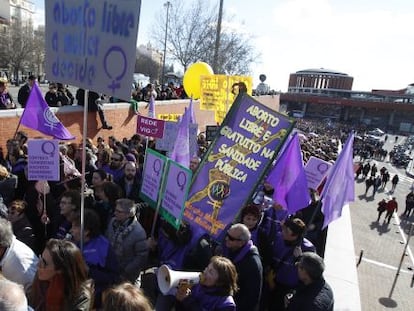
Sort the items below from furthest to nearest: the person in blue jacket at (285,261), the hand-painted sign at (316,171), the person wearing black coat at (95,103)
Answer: the person wearing black coat at (95,103), the hand-painted sign at (316,171), the person in blue jacket at (285,261)

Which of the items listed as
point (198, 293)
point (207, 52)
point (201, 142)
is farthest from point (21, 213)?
point (207, 52)

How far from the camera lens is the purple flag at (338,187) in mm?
4348

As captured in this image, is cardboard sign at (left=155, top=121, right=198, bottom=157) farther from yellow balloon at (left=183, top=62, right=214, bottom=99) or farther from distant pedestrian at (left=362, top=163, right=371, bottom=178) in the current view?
distant pedestrian at (left=362, top=163, right=371, bottom=178)

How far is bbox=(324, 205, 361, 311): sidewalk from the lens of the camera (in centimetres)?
391

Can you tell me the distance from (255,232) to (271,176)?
0.90 meters

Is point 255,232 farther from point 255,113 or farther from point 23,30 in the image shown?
point 23,30

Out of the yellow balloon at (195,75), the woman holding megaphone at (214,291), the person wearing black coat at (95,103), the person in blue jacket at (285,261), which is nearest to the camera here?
the woman holding megaphone at (214,291)

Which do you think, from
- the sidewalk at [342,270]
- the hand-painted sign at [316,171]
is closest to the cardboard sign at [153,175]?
the sidewalk at [342,270]

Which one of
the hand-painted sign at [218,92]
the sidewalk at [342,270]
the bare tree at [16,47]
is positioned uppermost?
the bare tree at [16,47]

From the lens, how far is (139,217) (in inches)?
186

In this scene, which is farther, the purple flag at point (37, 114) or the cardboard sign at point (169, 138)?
the cardboard sign at point (169, 138)

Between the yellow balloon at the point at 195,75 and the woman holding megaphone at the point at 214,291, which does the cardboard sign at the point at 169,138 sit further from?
the yellow balloon at the point at 195,75

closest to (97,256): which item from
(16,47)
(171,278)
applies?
(171,278)

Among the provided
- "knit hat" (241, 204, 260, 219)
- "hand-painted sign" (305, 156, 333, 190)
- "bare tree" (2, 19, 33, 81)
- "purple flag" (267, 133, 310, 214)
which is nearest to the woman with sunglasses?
"knit hat" (241, 204, 260, 219)
